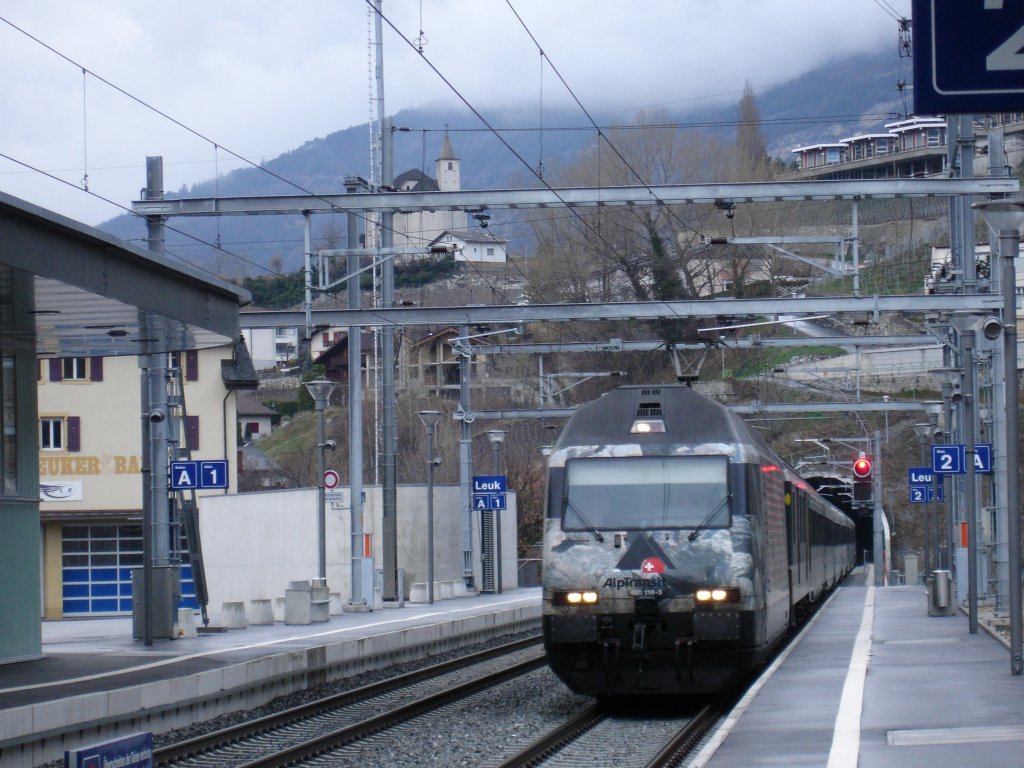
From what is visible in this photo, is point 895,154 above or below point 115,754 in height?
above

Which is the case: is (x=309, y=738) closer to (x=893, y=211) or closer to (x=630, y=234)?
(x=630, y=234)

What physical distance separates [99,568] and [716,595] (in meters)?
37.7

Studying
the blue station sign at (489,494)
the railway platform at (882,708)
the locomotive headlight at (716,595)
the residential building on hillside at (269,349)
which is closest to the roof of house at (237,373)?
the blue station sign at (489,494)

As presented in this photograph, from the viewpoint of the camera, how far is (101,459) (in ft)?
161

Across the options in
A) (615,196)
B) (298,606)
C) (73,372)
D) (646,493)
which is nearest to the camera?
(646,493)

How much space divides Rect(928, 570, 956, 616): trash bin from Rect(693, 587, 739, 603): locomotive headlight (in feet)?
43.1

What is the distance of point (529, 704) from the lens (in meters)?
15.9

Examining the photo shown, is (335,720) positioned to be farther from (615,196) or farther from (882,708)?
(615,196)

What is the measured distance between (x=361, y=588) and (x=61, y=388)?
26.2 m

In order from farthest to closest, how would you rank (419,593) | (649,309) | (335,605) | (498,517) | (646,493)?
(498,517), (419,593), (335,605), (649,309), (646,493)

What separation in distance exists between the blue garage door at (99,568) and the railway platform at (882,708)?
31.6m

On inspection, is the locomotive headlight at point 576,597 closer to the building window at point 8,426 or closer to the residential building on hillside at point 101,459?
the building window at point 8,426

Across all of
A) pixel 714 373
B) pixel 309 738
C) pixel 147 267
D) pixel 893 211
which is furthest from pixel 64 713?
pixel 893 211

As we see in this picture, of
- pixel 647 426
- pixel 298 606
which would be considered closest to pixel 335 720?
pixel 647 426
